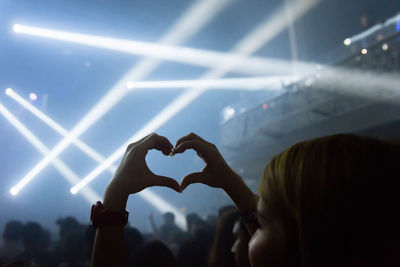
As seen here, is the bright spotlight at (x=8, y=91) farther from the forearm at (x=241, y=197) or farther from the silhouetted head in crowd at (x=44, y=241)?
the forearm at (x=241, y=197)

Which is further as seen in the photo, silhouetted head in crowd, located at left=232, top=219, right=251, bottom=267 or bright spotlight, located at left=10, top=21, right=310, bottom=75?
bright spotlight, located at left=10, top=21, right=310, bottom=75

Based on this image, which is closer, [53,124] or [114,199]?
[114,199]

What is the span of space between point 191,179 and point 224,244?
1434 mm

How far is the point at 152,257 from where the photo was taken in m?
2.16

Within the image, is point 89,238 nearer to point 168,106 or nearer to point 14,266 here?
point 14,266

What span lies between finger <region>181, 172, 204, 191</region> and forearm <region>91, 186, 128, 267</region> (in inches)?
9.7

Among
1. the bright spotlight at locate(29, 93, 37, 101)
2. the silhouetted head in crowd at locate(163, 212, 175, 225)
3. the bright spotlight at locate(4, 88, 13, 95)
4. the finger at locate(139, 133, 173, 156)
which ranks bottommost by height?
the silhouetted head in crowd at locate(163, 212, 175, 225)

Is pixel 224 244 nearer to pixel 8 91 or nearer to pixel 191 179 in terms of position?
pixel 191 179

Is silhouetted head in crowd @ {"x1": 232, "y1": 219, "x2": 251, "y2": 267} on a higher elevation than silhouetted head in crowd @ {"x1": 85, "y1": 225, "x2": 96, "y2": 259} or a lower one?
lower

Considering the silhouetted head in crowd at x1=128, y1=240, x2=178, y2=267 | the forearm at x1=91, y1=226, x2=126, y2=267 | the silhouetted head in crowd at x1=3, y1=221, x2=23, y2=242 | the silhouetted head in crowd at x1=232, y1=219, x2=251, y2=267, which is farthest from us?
the silhouetted head in crowd at x1=3, y1=221, x2=23, y2=242

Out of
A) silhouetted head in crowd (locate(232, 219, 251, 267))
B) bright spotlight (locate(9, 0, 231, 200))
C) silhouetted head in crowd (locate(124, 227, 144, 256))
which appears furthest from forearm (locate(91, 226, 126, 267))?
bright spotlight (locate(9, 0, 231, 200))

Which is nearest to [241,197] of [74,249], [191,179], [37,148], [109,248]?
[191,179]

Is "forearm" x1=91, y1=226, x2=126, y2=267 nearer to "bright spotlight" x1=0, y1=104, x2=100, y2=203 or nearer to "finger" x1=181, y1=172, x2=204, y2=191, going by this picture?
"finger" x1=181, y1=172, x2=204, y2=191

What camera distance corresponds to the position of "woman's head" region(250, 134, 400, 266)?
2.37ft
